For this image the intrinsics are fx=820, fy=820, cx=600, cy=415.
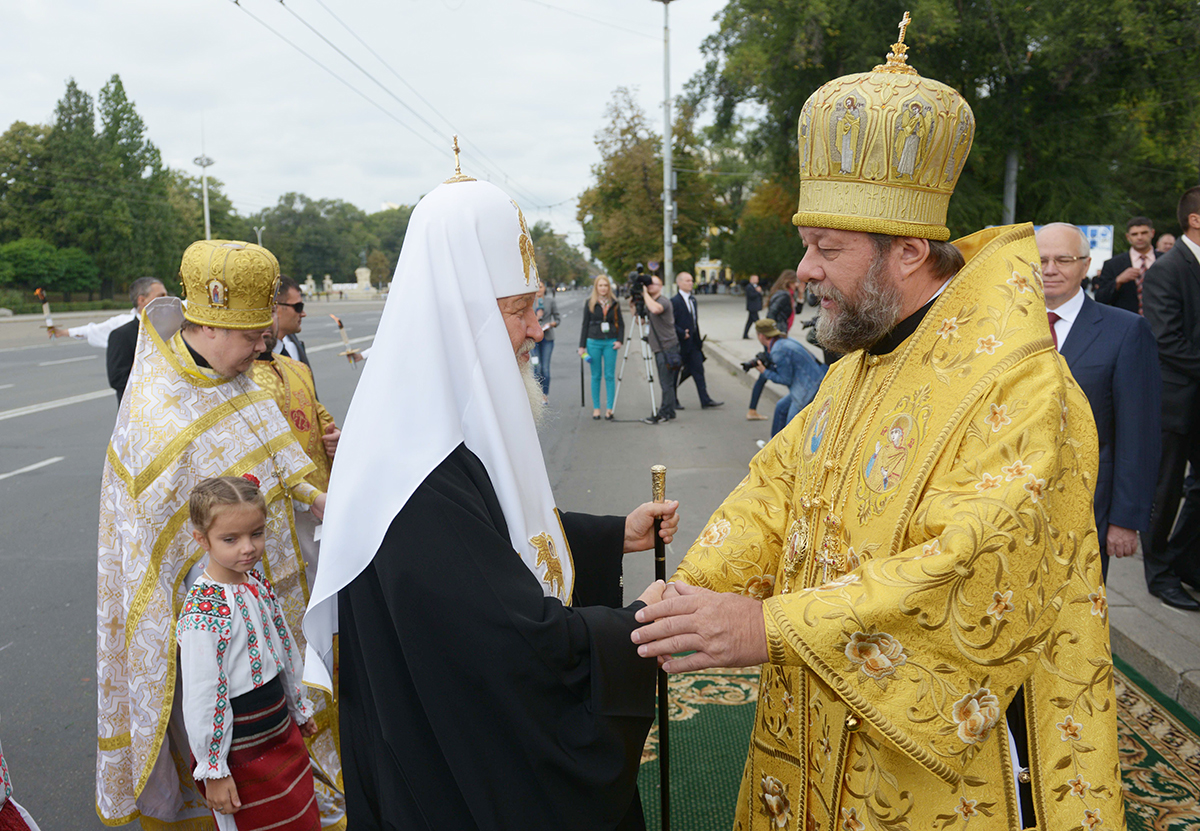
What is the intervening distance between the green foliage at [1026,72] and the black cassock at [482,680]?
20.5 metres

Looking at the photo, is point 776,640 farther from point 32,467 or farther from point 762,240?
point 762,240

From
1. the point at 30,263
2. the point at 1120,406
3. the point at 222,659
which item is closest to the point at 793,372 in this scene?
the point at 1120,406

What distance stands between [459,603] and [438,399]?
17.8 inches

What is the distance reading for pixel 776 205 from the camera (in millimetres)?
44125

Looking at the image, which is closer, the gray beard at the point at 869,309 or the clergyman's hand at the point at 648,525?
the gray beard at the point at 869,309

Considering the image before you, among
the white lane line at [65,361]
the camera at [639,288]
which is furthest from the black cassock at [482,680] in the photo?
the white lane line at [65,361]

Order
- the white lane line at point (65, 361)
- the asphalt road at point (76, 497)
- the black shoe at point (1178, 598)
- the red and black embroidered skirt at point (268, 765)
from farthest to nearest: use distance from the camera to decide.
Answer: the white lane line at point (65, 361) → the black shoe at point (1178, 598) → the asphalt road at point (76, 497) → the red and black embroidered skirt at point (268, 765)

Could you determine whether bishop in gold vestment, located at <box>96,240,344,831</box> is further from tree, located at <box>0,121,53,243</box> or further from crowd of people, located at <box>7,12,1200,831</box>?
tree, located at <box>0,121,53,243</box>

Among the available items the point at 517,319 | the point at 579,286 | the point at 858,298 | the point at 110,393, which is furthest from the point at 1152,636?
the point at 579,286

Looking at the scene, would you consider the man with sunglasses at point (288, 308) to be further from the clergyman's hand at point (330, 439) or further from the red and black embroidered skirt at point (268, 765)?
the red and black embroidered skirt at point (268, 765)

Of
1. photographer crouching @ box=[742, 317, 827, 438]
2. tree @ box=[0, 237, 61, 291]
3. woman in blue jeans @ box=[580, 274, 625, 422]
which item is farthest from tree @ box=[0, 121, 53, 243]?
photographer crouching @ box=[742, 317, 827, 438]

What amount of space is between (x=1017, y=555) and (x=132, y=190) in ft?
233

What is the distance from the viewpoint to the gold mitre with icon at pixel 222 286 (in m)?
3.07

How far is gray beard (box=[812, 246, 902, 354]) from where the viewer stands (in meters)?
1.96
